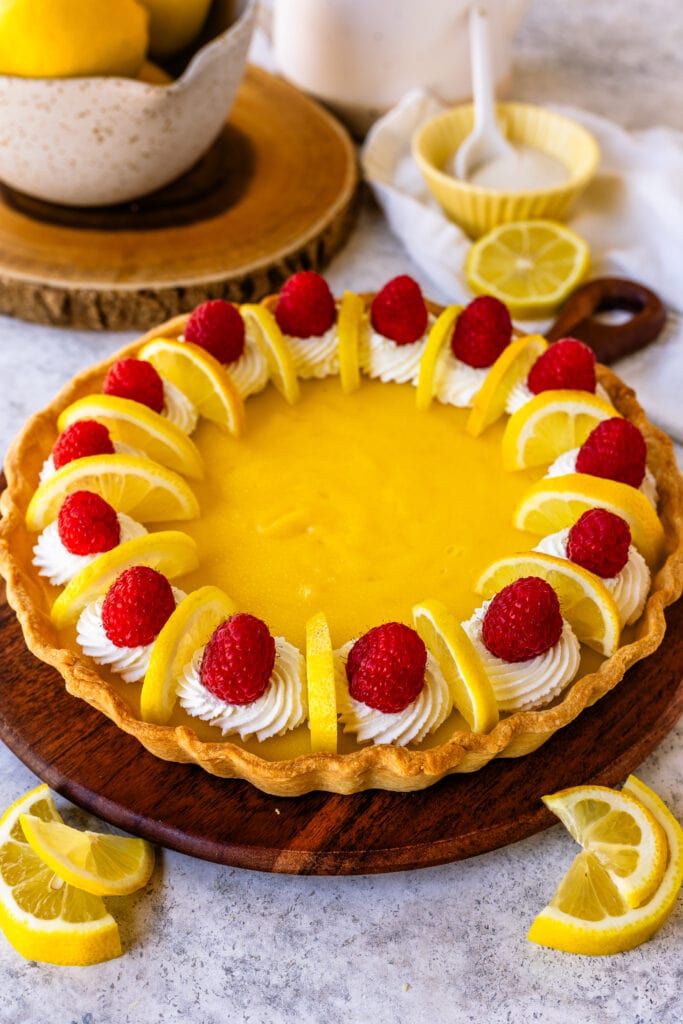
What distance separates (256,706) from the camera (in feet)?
7.72

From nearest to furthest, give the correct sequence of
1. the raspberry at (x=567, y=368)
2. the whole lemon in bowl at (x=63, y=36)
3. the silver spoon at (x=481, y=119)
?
the raspberry at (x=567, y=368)
the whole lemon in bowl at (x=63, y=36)
the silver spoon at (x=481, y=119)

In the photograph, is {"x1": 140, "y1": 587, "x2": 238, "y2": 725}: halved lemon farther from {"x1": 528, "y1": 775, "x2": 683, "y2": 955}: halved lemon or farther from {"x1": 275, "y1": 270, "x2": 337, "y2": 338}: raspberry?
{"x1": 275, "y1": 270, "x2": 337, "y2": 338}: raspberry

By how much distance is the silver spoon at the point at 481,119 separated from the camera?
396 centimetres

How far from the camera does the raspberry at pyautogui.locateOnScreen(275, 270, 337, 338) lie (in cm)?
316

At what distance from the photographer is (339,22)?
13.4ft

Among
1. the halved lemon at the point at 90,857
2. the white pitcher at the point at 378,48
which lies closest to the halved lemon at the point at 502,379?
the halved lemon at the point at 90,857

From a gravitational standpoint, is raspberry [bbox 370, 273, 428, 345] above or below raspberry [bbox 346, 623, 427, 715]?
above

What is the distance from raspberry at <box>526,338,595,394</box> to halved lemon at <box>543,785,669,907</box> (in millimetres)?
1118

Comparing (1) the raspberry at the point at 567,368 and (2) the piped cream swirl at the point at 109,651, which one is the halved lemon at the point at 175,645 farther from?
(1) the raspberry at the point at 567,368

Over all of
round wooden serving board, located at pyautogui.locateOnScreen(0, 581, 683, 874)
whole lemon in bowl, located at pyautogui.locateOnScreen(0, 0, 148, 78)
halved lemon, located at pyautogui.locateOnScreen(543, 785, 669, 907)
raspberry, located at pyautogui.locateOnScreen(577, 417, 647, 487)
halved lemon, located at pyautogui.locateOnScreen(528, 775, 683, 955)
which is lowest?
halved lemon, located at pyautogui.locateOnScreen(528, 775, 683, 955)

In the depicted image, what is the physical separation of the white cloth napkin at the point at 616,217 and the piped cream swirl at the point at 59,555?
1676 millimetres

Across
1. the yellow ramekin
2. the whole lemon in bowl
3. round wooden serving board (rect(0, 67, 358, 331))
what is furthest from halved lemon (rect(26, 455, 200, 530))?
the yellow ramekin

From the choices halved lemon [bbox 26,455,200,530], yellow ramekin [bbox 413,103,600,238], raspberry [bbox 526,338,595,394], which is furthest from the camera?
yellow ramekin [bbox 413,103,600,238]

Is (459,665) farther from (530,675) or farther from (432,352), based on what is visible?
(432,352)
